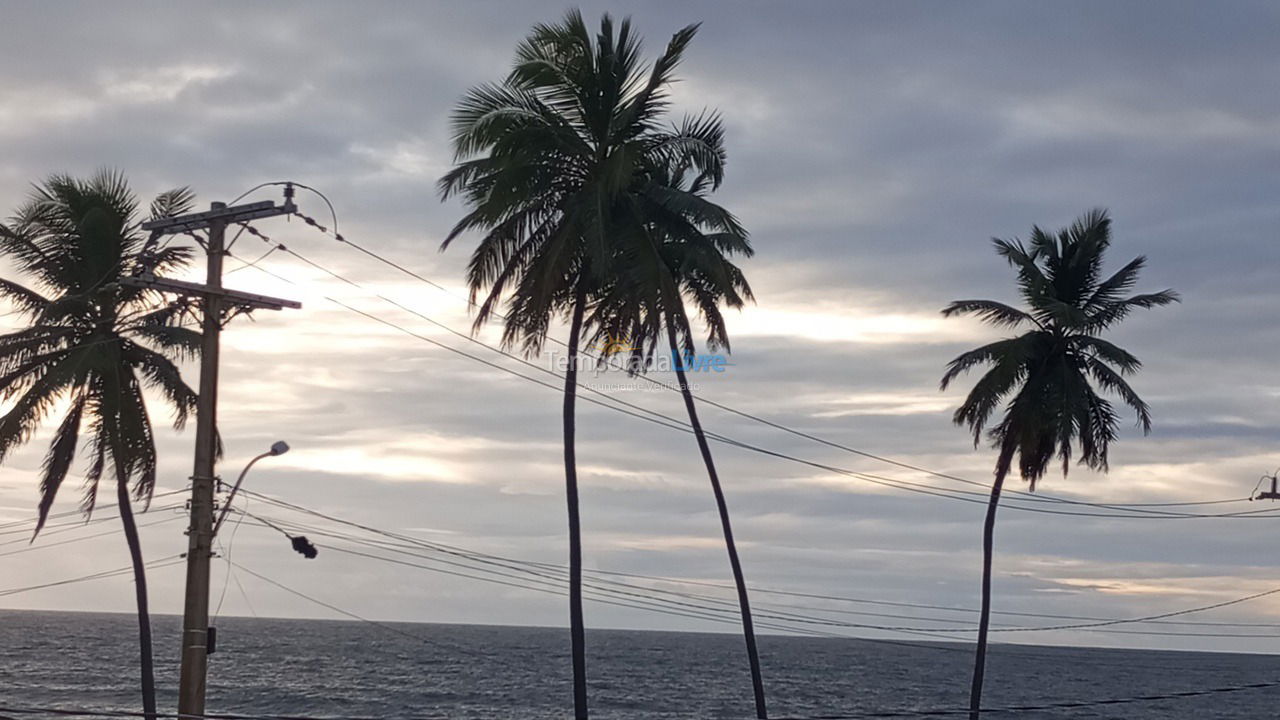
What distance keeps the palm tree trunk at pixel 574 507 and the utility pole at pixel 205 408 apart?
10378mm

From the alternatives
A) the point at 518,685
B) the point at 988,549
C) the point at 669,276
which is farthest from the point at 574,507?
the point at 518,685

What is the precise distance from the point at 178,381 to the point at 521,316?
1115 centimetres

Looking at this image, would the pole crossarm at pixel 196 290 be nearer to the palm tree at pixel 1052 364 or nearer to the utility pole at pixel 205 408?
the utility pole at pixel 205 408

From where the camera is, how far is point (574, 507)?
1302 inches

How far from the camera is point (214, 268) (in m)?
23.7

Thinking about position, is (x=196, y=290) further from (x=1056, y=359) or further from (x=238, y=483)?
(x=1056, y=359)

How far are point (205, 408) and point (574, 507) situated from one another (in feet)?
39.0

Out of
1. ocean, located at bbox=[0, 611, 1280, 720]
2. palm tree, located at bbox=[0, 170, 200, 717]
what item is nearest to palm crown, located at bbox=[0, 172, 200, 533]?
palm tree, located at bbox=[0, 170, 200, 717]

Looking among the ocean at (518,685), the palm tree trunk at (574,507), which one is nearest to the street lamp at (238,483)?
the palm tree trunk at (574,507)

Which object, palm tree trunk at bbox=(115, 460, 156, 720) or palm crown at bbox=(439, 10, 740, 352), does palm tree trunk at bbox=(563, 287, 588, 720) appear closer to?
palm crown at bbox=(439, 10, 740, 352)

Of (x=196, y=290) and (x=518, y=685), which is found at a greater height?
(x=196, y=290)

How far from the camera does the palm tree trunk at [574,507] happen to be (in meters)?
31.8

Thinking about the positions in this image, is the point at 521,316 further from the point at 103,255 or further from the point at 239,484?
the point at 103,255

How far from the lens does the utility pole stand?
22.9 metres
